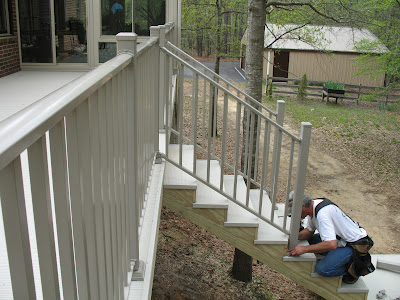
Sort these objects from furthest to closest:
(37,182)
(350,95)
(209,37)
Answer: (350,95) < (209,37) < (37,182)

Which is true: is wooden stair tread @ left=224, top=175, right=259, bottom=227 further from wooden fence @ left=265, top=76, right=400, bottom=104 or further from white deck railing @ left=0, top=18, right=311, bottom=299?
wooden fence @ left=265, top=76, right=400, bottom=104

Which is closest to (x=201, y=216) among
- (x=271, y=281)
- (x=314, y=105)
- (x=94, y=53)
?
(x=271, y=281)

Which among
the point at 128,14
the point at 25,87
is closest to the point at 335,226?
the point at 25,87

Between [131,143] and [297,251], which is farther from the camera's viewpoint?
→ [297,251]

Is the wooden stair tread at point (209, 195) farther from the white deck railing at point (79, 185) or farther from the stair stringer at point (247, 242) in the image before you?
the white deck railing at point (79, 185)

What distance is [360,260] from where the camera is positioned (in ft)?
16.1

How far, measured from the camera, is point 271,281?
8.57 meters

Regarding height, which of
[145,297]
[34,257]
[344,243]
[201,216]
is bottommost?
[344,243]

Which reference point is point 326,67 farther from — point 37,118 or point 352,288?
point 37,118

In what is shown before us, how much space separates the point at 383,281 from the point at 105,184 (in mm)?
7315

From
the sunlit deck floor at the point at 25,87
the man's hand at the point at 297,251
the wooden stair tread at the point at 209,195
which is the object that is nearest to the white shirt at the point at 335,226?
the man's hand at the point at 297,251

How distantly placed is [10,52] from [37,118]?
8.14 meters

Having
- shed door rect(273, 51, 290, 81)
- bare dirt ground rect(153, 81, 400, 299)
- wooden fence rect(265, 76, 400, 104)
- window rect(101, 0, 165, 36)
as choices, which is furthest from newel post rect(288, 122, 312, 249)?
shed door rect(273, 51, 290, 81)

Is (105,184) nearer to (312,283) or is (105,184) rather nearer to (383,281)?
(312,283)
